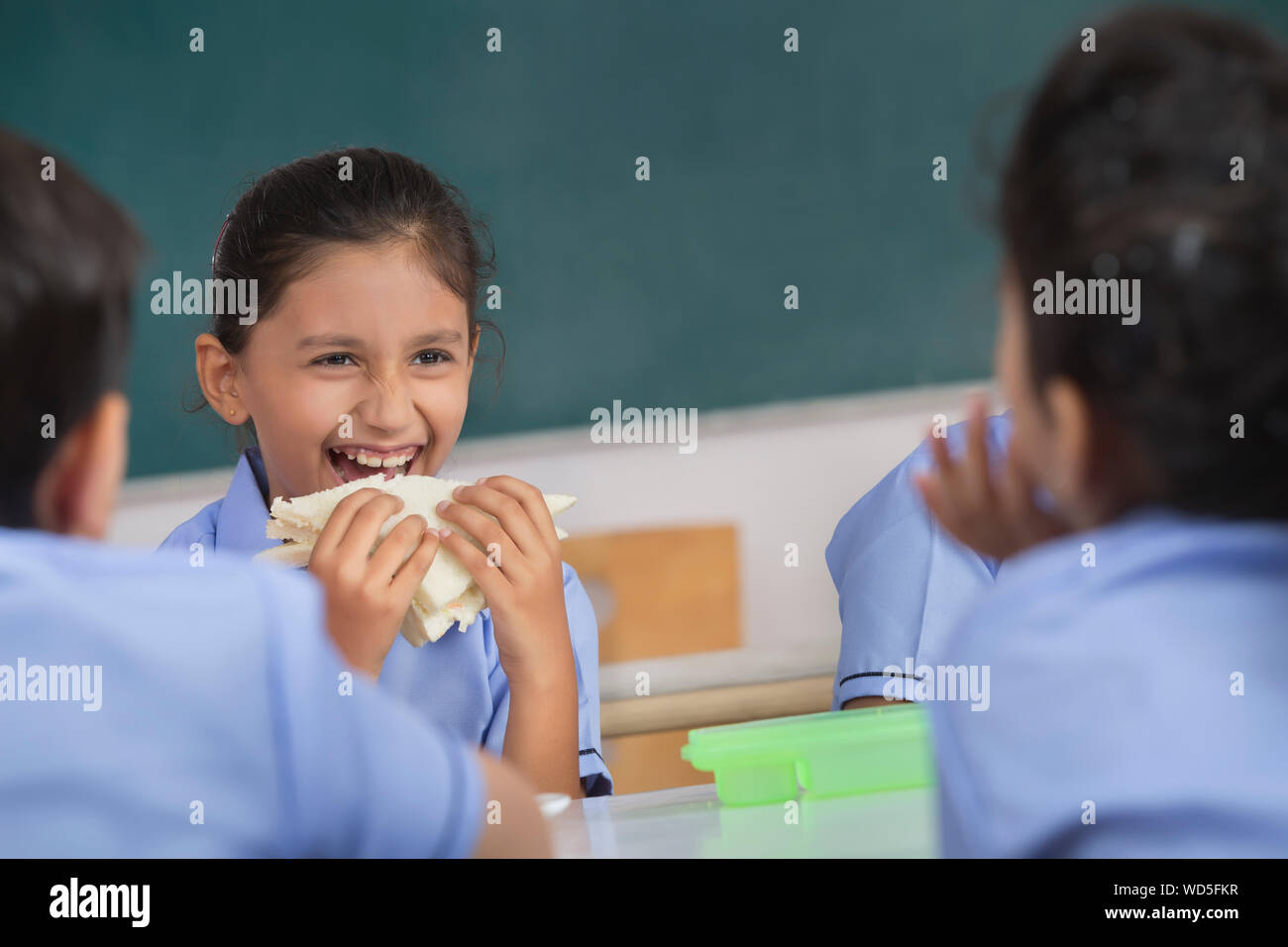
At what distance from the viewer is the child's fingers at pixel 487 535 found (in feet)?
3.77

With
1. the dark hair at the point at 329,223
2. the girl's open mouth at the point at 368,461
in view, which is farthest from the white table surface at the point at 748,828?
the dark hair at the point at 329,223

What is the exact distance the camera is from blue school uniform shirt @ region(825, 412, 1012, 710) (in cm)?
123

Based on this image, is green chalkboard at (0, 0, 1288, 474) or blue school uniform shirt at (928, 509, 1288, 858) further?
green chalkboard at (0, 0, 1288, 474)

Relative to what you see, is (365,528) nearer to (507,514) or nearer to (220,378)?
(507,514)

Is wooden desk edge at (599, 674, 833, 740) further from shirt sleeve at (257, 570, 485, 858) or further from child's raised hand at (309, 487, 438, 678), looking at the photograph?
shirt sleeve at (257, 570, 485, 858)

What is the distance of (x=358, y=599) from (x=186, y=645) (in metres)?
0.57

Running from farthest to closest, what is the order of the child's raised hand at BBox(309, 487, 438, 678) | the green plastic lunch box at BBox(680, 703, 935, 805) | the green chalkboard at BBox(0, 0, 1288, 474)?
the green chalkboard at BBox(0, 0, 1288, 474) → the child's raised hand at BBox(309, 487, 438, 678) → the green plastic lunch box at BBox(680, 703, 935, 805)

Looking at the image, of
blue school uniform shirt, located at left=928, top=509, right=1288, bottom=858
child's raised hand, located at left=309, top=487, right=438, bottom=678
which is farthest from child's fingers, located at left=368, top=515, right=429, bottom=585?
blue school uniform shirt, located at left=928, top=509, right=1288, bottom=858

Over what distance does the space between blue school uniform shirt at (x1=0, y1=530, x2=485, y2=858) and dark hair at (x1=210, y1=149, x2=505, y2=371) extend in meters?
0.89

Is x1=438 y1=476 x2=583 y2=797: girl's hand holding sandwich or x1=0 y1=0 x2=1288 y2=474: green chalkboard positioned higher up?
x1=0 y1=0 x2=1288 y2=474: green chalkboard

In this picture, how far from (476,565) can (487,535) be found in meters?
0.03
